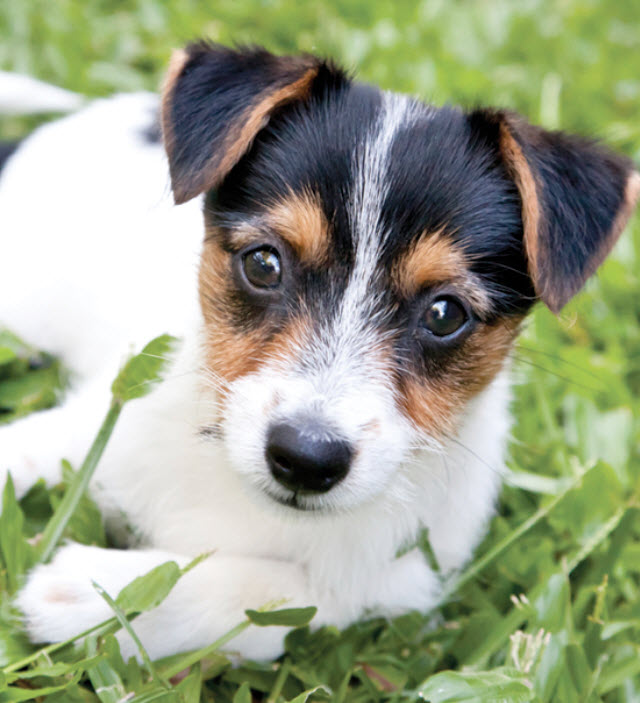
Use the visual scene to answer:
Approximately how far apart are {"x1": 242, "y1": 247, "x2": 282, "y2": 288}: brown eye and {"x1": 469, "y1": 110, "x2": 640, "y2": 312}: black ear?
755mm

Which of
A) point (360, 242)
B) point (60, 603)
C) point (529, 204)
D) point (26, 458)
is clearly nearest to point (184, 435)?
point (26, 458)

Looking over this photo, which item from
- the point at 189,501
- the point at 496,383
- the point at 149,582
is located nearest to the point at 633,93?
the point at 496,383

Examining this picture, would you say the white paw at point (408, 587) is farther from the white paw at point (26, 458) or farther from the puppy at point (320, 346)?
the white paw at point (26, 458)

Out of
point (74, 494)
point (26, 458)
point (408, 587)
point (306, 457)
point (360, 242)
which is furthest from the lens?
point (26, 458)

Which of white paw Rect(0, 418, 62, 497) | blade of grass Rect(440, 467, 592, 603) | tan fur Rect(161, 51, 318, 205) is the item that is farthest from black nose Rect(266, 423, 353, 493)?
white paw Rect(0, 418, 62, 497)

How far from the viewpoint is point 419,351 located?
2.75 metres

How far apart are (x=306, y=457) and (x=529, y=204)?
1.02 meters

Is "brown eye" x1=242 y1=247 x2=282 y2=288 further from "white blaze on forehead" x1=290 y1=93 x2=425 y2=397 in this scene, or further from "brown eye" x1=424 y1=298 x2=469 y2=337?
"brown eye" x1=424 y1=298 x2=469 y2=337

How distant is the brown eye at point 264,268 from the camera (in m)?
2.70

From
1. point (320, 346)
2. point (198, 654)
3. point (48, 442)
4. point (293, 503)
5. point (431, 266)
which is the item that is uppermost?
point (431, 266)

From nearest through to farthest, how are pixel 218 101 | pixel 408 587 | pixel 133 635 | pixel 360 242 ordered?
pixel 133 635, pixel 360 242, pixel 218 101, pixel 408 587

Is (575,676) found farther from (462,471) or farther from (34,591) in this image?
(34,591)

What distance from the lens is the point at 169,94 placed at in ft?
9.11

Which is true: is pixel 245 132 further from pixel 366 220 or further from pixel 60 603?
pixel 60 603
